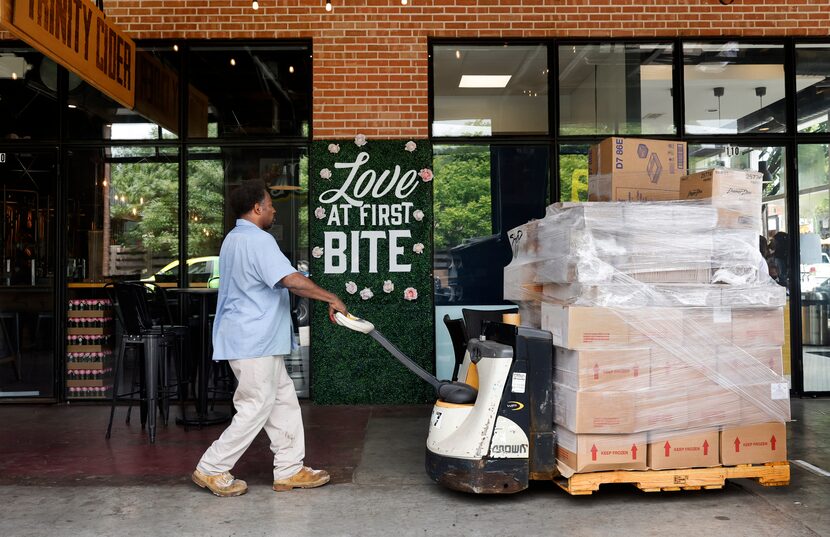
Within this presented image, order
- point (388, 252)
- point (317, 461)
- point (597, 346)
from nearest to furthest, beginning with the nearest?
point (597, 346) < point (317, 461) < point (388, 252)

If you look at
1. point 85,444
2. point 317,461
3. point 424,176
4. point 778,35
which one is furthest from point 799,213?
point 85,444

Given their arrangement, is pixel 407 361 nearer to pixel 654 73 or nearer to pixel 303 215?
pixel 303 215

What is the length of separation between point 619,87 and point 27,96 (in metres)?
6.00

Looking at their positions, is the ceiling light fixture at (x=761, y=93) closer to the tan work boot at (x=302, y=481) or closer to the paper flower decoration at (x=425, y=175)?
the paper flower decoration at (x=425, y=175)

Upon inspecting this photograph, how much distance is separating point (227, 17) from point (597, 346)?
5.22 metres

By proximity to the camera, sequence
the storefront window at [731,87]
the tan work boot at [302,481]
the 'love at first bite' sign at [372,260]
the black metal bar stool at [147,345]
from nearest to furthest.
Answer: the tan work boot at [302,481], the black metal bar stool at [147,345], the 'love at first bite' sign at [372,260], the storefront window at [731,87]

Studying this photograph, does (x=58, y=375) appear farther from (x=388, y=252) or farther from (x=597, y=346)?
(x=597, y=346)

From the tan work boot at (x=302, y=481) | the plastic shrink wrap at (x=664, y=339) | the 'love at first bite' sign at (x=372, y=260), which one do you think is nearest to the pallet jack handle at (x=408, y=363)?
the plastic shrink wrap at (x=664, y=339)

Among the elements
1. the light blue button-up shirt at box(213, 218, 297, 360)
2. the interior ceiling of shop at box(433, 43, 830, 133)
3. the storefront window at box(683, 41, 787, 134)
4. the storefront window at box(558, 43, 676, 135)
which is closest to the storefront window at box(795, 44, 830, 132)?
the interior ceiling of shop at box(433, 43, 830, 133)

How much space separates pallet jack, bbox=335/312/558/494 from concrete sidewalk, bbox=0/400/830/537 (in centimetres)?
21

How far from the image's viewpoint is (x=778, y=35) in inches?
295

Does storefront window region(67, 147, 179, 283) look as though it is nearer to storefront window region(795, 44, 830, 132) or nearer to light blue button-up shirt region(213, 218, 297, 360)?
light blue button-up shirt region(213, 218, 297, 360)

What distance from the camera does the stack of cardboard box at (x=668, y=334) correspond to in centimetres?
420

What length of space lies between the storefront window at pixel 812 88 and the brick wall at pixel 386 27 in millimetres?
639
